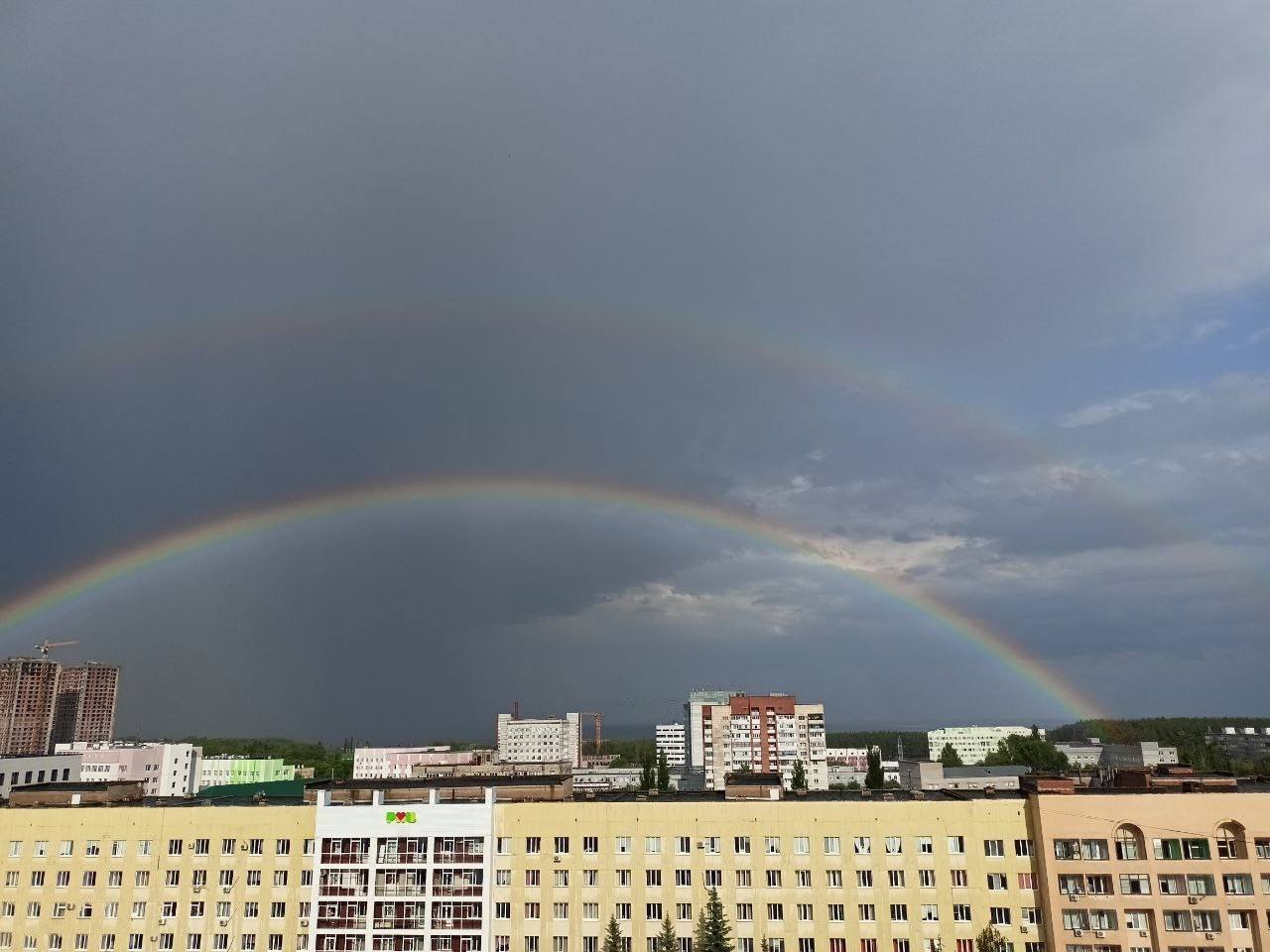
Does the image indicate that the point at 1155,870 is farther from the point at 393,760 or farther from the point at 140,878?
the point at 393,760

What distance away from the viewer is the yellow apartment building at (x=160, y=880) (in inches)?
1604

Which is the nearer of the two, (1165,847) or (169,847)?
(1165,847)

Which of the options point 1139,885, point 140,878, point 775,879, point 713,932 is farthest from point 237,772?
point 1139,885

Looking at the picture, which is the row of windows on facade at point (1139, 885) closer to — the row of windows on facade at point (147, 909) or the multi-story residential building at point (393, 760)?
the row of windows on facade at point (147, 909)

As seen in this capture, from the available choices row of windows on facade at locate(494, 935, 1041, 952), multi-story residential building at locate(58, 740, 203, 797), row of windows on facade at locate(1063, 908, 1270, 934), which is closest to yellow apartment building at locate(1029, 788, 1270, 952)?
row of windows on facade at locate(1063, 908, 1270, 934)

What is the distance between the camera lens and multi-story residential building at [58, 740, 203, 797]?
5148 inches

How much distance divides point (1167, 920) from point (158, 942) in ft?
151

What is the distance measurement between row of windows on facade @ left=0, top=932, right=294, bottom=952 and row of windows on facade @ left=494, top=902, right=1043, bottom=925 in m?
10.5

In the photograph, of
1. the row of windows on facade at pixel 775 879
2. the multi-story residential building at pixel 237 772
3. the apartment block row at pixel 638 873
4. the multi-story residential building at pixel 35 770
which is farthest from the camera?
the multi-story residential building at pixel 237 772

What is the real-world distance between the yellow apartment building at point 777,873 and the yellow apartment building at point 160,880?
A: 10.4m

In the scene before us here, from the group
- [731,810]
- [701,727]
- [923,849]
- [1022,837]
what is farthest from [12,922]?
[701,727]

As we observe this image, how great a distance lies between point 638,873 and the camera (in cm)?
4034

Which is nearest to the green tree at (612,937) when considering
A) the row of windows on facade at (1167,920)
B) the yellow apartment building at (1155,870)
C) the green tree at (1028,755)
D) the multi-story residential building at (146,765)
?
the yellow apartment building at (1155,870)

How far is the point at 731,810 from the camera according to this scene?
40.8 metres
